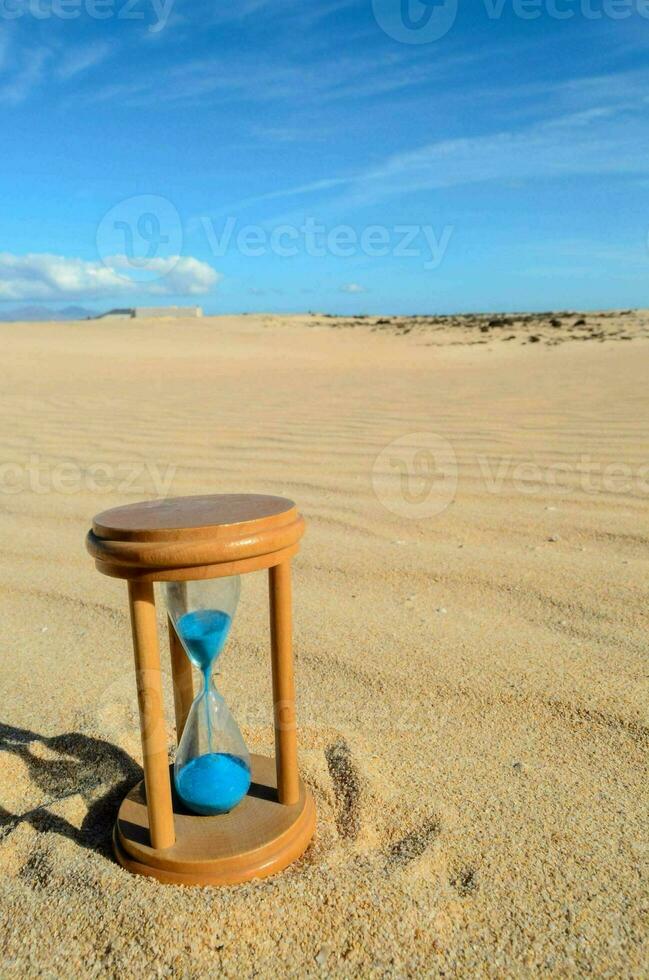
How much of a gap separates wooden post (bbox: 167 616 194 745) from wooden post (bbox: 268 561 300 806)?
0.22 meters

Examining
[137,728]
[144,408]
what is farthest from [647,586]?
[144,408]

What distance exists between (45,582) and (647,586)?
202cm

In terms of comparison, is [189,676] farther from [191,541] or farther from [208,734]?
[191,541]

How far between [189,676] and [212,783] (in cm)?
23

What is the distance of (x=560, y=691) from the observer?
189cm

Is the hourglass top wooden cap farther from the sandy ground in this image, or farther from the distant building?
the distant building

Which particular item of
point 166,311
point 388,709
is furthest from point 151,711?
point 166,311

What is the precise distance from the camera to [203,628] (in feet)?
4.12

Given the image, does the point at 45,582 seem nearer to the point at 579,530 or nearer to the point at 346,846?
the point at 346,846

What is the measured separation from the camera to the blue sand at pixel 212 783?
1.39 metres
